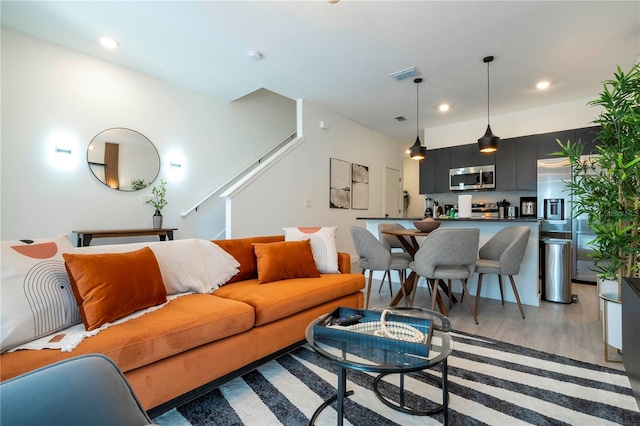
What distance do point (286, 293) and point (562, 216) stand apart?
4.80 m

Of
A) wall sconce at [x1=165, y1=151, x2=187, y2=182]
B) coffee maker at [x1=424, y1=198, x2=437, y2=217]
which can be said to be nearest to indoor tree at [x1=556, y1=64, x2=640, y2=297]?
coffee maker at [x1=424, y1=198, x2=437, y2=217]

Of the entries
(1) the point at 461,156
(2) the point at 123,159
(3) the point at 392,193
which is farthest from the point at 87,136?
(1) the point at 461,156

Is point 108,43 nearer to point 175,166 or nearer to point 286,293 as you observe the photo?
point 175,166

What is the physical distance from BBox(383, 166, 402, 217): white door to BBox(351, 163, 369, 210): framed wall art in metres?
0.78

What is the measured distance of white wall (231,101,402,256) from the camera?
14.8ft

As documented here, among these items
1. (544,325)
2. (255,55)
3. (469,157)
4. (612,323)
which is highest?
(255,55)

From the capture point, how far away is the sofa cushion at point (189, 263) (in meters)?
2.03

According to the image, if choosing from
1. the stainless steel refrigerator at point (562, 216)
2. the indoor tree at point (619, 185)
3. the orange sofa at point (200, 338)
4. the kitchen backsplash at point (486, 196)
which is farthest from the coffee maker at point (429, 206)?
the orange sofa at point (200, 338)

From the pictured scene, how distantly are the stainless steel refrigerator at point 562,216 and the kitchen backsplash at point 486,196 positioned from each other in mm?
494

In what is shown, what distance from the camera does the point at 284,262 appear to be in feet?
8.16

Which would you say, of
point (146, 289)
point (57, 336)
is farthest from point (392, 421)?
point (57, 336)

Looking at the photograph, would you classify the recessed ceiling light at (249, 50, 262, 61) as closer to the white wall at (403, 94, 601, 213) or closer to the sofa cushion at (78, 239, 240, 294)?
the sofa cushion at (78, 239, 240, 294)

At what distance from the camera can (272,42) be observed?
11.0 feet

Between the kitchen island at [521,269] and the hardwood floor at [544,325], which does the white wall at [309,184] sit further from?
the kitchen island at [521,269]
